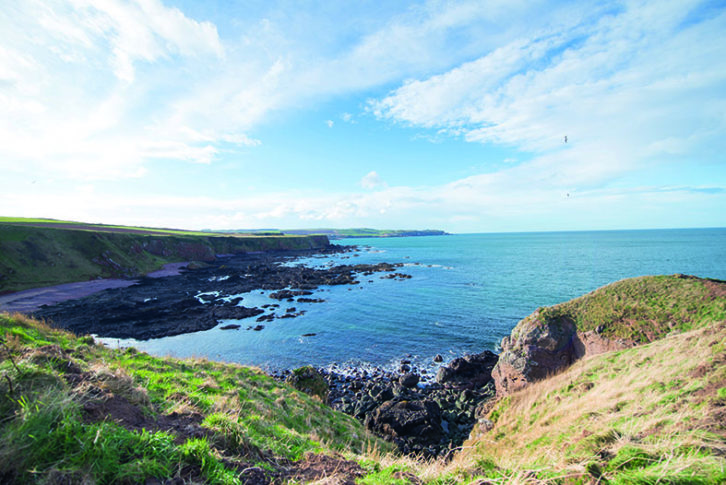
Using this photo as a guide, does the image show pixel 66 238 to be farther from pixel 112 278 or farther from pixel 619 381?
pixel 619 381

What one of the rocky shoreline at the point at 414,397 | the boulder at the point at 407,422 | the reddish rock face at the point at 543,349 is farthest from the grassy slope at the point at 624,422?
the rocky shoreline at the point at 414,397

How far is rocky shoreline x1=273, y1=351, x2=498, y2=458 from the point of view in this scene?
16.3m

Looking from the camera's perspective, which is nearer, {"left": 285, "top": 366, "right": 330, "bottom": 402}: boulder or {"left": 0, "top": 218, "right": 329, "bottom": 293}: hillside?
{"left": 285, "top": 366, "right": 330, "bottom": 402}: boulder

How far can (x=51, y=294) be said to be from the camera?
4444 centimetres

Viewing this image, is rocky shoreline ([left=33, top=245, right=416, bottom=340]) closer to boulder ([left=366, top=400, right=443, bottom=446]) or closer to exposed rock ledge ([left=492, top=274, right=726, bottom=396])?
boulder ([left=366, top=400, right=443, bottom=446])

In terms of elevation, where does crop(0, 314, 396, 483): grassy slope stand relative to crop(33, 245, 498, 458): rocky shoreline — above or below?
above

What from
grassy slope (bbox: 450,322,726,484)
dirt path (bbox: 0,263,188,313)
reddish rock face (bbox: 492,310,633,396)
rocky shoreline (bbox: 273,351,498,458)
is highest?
grassy slope (bbox: 450,322,726,484)

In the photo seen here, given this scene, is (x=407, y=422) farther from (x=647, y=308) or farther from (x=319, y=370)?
(x=647, y=308)

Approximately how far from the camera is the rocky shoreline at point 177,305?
34031 mm

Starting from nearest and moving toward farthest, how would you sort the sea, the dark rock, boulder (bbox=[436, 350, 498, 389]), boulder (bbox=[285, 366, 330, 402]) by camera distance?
boulder (bbox=[285, 366, 330, 402]), the dark rock, boulder (bbox=[436, 350, 498, 389]), the sea

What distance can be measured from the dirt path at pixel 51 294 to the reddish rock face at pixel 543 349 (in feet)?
179

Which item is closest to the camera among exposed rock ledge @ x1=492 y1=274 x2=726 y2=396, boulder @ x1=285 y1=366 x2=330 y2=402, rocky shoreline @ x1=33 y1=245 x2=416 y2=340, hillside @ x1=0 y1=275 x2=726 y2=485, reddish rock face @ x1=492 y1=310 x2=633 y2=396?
hillside @ x1=0 y1=275 x2=726 y2=485

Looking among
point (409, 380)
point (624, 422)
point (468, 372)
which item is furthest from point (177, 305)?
point (624, 422)

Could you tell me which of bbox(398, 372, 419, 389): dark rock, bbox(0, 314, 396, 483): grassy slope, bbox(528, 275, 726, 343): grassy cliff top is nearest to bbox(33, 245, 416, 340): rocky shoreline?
bbox(398, 372, 419, 389): dark rock
